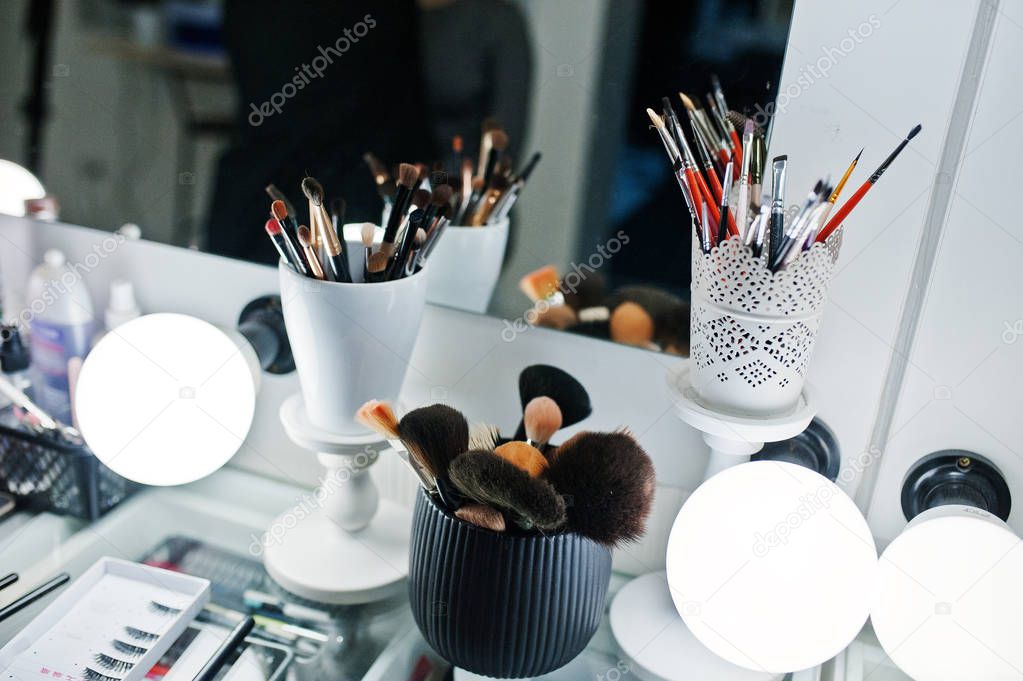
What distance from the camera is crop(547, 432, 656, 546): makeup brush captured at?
1.90 feet

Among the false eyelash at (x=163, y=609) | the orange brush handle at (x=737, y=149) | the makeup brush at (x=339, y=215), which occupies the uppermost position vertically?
the orange brush handle at (x=737, y=149)

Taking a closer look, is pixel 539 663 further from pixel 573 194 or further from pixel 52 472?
pixel 52 472

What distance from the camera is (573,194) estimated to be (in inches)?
29.0

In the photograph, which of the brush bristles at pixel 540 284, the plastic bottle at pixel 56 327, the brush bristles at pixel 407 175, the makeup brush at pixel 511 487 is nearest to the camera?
the makeup brush at pixel 511 487

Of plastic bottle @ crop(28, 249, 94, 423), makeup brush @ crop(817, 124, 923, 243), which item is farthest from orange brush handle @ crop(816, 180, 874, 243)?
plastic bottle @ crop(28, 249, 94, 423)

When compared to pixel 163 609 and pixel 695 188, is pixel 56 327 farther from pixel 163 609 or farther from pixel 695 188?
pixel 695 188

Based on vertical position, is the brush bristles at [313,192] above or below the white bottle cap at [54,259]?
above

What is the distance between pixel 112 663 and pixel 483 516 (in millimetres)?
316

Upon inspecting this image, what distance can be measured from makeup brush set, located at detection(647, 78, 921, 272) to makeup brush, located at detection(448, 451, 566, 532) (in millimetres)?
206

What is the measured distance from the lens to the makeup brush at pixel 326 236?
2.10 ft


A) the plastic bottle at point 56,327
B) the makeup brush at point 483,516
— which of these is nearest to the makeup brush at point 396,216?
the makeup brush at point 483,516

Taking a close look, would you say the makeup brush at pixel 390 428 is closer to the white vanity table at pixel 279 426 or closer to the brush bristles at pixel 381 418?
the brush bristles at pixel 381 418

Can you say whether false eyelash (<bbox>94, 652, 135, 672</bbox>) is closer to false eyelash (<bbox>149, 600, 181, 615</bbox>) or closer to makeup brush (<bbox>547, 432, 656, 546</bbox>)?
false eyelash (<bbox>149, 600, 181, 615</bbox>)

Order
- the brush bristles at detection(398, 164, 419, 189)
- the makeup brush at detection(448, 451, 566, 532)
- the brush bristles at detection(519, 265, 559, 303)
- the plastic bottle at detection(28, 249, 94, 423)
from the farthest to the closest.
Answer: the plastic bottle at detection(28, 249, 94, 423), the brush bristles at detection(519, 265, 559, 303), the brush bristles at detection(398, 164, 419, 189), the makeup brush at detection(448, 451, 566, 532)
